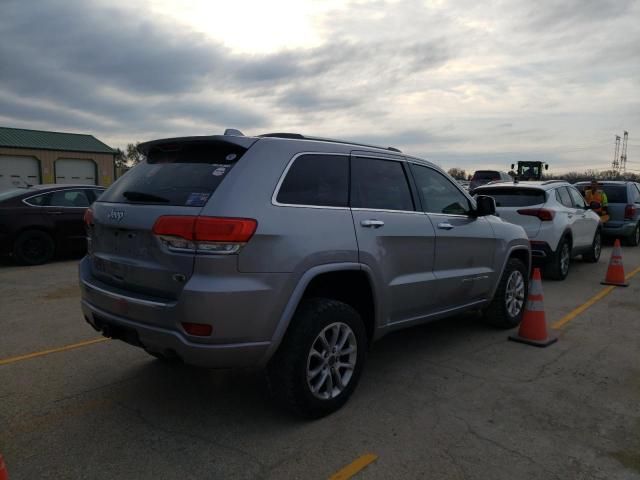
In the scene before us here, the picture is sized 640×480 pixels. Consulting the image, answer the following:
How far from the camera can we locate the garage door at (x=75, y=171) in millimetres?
38375

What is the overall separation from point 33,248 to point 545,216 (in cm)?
931

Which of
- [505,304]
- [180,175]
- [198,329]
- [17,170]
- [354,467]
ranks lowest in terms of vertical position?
[354,467]

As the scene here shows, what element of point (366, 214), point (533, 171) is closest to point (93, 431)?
point (366, 214)

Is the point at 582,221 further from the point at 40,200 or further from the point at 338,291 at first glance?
the point at 40,200

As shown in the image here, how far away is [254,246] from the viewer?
296 centimetres

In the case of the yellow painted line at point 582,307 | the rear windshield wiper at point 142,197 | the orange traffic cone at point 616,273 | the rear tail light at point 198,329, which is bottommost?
the yellow painted line at point 582,307

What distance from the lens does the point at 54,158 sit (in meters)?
37.9

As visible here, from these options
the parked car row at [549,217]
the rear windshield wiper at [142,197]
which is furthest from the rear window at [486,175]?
the rear windshield wiper at [142,197]

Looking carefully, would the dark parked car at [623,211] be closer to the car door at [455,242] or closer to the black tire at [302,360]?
the car door at [455,242]

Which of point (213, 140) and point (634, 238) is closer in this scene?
point (213, 140)

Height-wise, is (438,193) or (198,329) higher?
(438,193)

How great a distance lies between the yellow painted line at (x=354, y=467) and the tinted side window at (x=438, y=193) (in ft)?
7.18

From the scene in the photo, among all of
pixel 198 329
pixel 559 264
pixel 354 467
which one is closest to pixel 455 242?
pixel 354 467

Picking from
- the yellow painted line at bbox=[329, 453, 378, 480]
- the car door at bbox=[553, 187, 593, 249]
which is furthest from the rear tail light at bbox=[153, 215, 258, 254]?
the car door at bbox=[553, 187, 593, 249]
